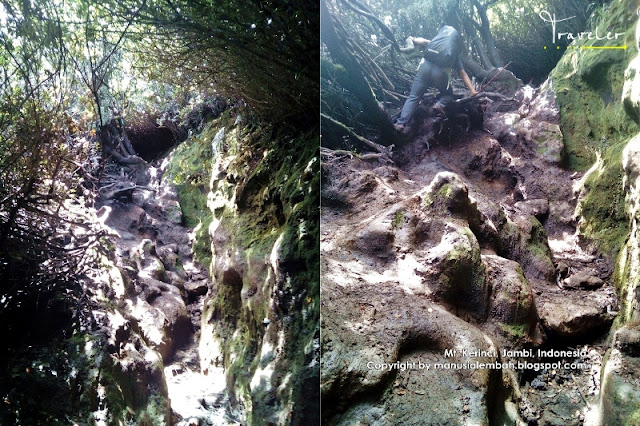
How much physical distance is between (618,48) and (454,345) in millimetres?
1071

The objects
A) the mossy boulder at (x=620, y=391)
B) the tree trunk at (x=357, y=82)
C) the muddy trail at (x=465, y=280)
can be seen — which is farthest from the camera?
the tree trunk at (x=357, y=82)

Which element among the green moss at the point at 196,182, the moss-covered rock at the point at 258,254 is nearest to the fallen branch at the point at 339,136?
the moss-covered rock at the point at 258,254

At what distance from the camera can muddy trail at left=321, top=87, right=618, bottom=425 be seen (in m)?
1.31

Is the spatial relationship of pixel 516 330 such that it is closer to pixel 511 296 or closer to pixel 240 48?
pixel 511 296

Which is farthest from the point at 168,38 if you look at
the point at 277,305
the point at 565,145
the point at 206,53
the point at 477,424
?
the point at 477,424

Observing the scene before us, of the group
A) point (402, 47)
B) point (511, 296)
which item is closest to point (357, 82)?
point (402, 47)

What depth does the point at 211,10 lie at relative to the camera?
145 cm

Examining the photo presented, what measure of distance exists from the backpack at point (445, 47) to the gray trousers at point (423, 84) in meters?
0.02

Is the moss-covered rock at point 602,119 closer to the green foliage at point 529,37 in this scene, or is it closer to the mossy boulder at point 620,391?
the green foliage at point 529,37

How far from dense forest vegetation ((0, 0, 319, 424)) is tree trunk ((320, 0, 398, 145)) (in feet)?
0.61

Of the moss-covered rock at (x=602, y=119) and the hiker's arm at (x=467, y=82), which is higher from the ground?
the hiker's arm at (x=467, y=82)

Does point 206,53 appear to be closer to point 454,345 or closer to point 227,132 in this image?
point 227,132

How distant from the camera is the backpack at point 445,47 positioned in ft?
5.08

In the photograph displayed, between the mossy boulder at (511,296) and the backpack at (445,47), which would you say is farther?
the backpack at (445,47)
